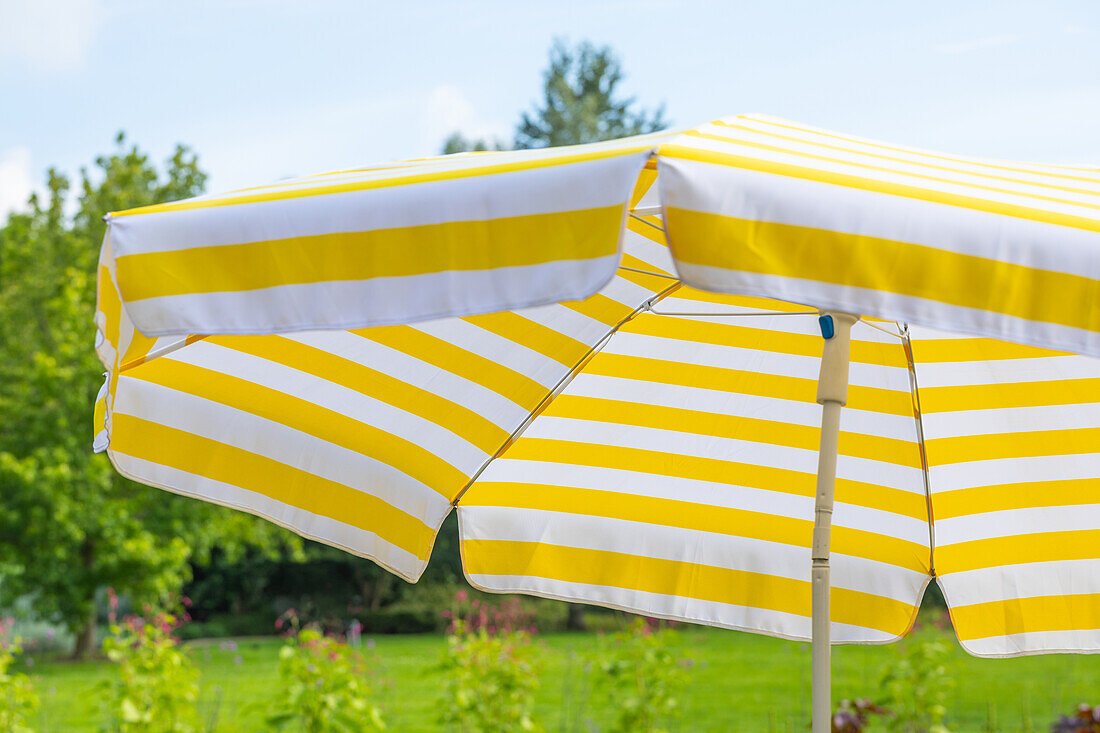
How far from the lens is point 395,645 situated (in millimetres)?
14859

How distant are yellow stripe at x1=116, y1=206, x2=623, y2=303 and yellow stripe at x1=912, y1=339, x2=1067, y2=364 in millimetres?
1339

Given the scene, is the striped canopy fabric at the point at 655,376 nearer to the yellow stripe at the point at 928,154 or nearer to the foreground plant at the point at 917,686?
the yellow stripe at the point at 928,154

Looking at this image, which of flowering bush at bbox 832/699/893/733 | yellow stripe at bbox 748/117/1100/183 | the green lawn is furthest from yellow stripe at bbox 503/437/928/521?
the green lawn

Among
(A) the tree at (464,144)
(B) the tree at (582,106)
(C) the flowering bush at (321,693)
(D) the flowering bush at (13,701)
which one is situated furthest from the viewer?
(B) the tree at (582,106)

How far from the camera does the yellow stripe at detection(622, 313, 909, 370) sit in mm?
2244

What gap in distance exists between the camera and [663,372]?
89.6 inches

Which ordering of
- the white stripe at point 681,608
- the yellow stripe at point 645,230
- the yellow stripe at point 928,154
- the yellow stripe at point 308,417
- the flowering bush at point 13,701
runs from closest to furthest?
the yellow stripe at point 928,154 → the yellow stripe at point 308,417 → the yellow stripe at point 645,230 → the white stripe at point 681,608 → the flowering bush at point 13,701

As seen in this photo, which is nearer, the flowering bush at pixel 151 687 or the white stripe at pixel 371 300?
the white stripe at pixel 371 300

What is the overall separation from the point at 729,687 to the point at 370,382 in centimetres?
915

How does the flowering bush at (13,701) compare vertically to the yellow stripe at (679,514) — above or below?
below

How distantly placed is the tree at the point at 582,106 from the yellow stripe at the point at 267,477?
2081 cm

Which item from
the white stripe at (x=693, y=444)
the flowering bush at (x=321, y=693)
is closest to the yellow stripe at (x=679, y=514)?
the white stripe at (x=693, y=444)

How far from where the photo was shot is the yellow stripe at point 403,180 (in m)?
1.05

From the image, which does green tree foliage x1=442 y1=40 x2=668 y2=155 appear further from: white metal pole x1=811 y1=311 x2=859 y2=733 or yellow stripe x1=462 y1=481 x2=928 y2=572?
white metal pole x1=811 y1=311 x2=859 y2=733
